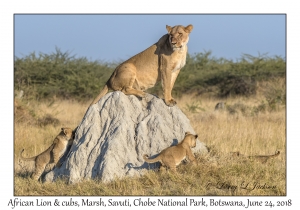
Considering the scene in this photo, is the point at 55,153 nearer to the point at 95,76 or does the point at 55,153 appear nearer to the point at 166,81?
the point at 166,81

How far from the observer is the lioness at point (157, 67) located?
10250 millimetres

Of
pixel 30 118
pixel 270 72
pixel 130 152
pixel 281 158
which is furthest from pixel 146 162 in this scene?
pixel 270 72

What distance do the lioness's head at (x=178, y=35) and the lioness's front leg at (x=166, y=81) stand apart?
0.41 metres

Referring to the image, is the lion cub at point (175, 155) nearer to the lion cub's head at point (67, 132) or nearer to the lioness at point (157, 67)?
the lioness at point (157, 67)

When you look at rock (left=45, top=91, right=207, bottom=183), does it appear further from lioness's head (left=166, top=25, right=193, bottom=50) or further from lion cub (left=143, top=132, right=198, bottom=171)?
lioness's head (left=166, top=25, right=193, bottom=50)

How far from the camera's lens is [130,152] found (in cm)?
970

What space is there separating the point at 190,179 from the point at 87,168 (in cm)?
169

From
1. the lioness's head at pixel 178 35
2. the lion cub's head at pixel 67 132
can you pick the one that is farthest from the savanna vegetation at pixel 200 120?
the lioness's head at pixel 178 35

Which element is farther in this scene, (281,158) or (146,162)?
(281,158)

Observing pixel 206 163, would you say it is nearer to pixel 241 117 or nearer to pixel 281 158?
pixel 281 158

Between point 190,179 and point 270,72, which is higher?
point 270,72

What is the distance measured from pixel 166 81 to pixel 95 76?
Answer: 72.5 feet

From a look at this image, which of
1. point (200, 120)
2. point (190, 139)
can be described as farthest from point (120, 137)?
point (200, 120)

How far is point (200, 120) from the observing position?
18.2m
